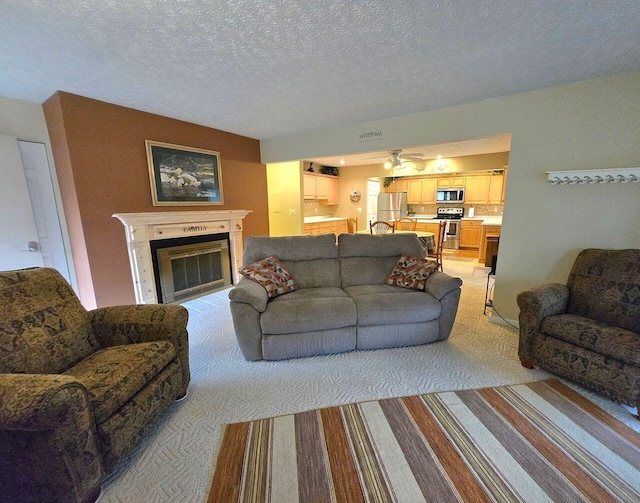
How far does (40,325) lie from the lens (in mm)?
1445

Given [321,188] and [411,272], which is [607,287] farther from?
[321,188]

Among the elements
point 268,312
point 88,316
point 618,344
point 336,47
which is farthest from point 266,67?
point 618,344

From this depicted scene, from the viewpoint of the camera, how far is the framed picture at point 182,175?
3.16 m

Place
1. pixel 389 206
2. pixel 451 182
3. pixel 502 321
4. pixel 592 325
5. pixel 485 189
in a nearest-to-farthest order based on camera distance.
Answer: pixel 592 325 < pixel 502 321 < pixel 389 206 < pixel 485 189 < pixel 451 182

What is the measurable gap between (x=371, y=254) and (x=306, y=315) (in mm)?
1191

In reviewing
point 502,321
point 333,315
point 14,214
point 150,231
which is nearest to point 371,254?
point 333,315

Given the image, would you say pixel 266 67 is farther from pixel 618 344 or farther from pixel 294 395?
pixel 618 344

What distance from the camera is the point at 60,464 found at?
1.04 m

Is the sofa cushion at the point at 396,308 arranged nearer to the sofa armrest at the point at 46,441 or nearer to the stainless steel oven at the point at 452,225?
the sofa armrest at the point at 46,441

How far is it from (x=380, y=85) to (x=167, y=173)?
2.71 metres

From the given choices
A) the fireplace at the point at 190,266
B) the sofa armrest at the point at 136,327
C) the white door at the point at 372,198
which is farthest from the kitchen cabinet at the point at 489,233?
the sofa armrest at the point at 136,327

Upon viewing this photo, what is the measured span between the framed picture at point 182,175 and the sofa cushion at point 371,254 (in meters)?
2.15

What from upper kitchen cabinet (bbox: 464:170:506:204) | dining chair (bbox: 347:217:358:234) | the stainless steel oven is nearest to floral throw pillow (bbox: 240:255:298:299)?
dining chair (bbox: 347:217:358:234)

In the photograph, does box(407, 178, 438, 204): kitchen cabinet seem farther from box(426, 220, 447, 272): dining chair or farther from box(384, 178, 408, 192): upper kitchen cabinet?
box(426, 220, 447, 272): dining chair
